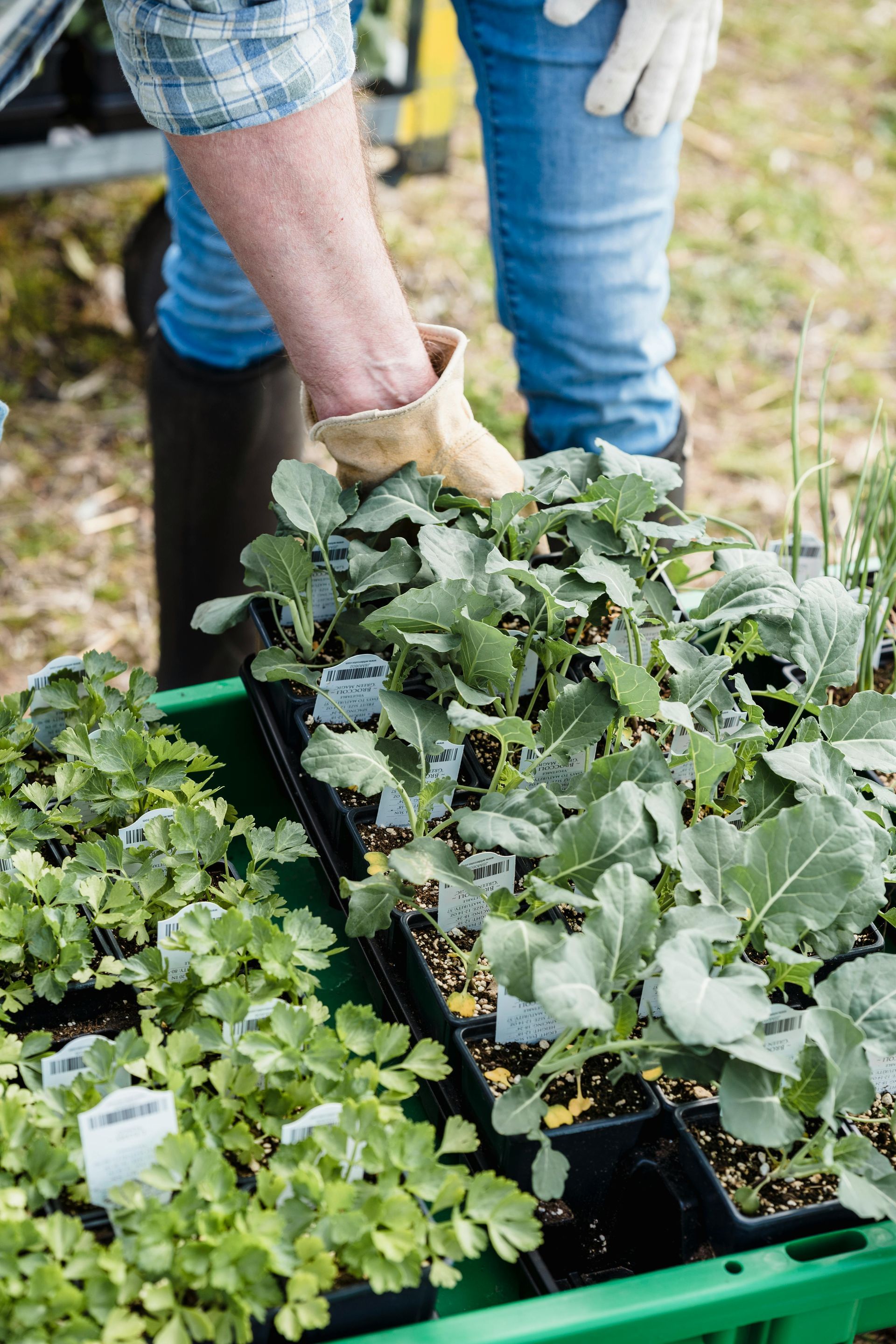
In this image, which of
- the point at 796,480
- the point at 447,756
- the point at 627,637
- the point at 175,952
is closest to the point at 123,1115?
the point at 175,952

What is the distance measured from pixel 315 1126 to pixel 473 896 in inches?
8.0

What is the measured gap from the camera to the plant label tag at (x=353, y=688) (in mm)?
→ 1026

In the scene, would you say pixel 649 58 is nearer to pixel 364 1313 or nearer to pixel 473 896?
pixel 473 896

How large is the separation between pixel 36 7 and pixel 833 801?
3.38ft

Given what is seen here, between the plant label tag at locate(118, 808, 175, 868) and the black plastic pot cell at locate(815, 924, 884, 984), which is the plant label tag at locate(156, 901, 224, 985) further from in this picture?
the black plastic pot cell at locate(815, 924, 884, 984)

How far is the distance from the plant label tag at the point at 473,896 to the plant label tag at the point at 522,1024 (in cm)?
7

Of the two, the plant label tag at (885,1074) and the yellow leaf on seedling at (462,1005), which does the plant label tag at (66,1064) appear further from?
the plant label tag at (885,1074)

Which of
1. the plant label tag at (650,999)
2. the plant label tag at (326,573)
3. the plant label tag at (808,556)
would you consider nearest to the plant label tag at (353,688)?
the plant label tag at (326,573)

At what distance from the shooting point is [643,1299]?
69 centimetres

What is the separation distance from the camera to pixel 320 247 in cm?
100

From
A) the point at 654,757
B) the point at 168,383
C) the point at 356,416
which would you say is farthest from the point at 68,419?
the point at 654,757

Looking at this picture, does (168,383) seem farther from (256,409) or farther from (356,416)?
(356,416)

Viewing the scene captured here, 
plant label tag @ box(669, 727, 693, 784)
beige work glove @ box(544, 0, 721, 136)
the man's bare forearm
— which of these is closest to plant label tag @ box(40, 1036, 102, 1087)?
plant label tag @ box(669, 727, 693, 784)

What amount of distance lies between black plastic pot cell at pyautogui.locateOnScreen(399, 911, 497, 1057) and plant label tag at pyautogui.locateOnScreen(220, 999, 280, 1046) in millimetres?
110
